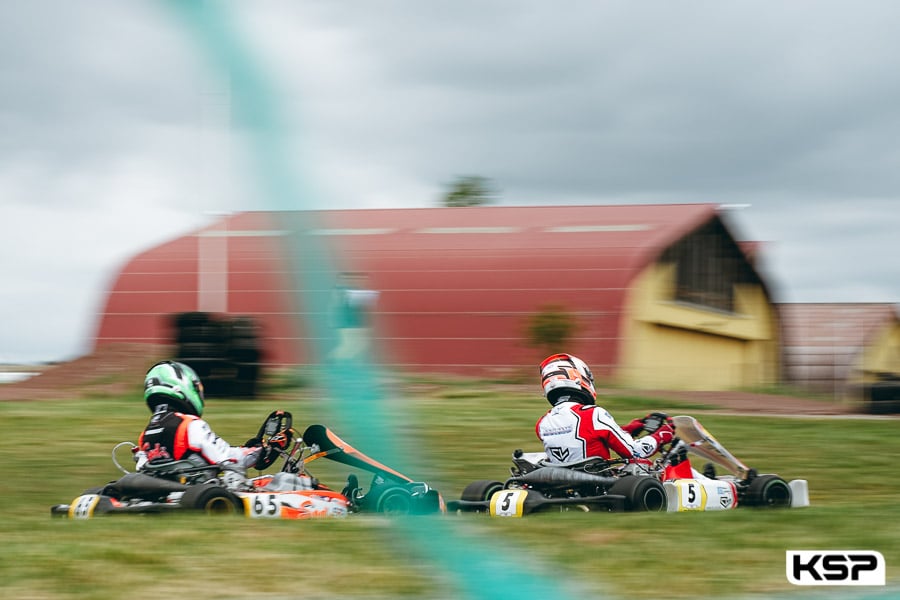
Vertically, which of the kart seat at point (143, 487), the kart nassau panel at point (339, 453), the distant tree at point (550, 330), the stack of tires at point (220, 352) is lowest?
Result: the kart seat at point (143, 487)

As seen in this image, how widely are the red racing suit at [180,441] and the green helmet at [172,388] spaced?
11 cm

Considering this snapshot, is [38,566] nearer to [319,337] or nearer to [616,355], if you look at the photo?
[319,337]

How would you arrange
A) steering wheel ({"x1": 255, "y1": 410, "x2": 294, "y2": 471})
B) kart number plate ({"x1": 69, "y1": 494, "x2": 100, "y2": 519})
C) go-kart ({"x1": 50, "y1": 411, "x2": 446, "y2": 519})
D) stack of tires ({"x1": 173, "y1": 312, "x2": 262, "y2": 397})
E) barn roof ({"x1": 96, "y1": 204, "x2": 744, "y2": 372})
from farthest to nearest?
barn roof ({"x1": 96, "y1": 204, "x2": 744, "y2": 372}) < stack of tires ({"x1": 173, "y1": 312, "x2": 262, "y2": 397}) < steering wheel ({"x1": 255, "y1": 410, "x2": 294, "y2": 471}) < kart number plate ({"x1": 69, "y1": 494, "x2": 100, "y2": 519}) < go-kart ({"x1": 50, "y1": 411, "x2": 446, "y2": 519})

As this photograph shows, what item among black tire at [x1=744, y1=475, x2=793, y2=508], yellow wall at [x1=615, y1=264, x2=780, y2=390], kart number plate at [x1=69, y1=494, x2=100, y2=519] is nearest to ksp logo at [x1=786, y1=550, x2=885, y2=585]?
black tire at [x1=744, y1=475, x2=793, y2=508]

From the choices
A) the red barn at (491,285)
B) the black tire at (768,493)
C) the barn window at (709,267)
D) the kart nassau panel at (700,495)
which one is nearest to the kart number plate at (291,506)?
the kart nassau panel at (700,495)

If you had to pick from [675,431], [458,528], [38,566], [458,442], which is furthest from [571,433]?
[458,442]

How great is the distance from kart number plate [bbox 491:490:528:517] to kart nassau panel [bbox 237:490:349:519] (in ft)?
3.75

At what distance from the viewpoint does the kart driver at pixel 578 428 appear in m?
9.96

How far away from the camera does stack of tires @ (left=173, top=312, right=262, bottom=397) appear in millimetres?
21047

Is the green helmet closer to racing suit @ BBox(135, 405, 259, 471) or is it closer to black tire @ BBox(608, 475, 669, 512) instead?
racing suit @ BBox(135, 405, 259, 471)

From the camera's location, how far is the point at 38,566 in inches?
264

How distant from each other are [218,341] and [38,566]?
14.5 meters

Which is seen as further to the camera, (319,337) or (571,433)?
(571,433)

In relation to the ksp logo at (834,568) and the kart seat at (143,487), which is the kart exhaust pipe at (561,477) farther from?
the kart seat at (143,487)
